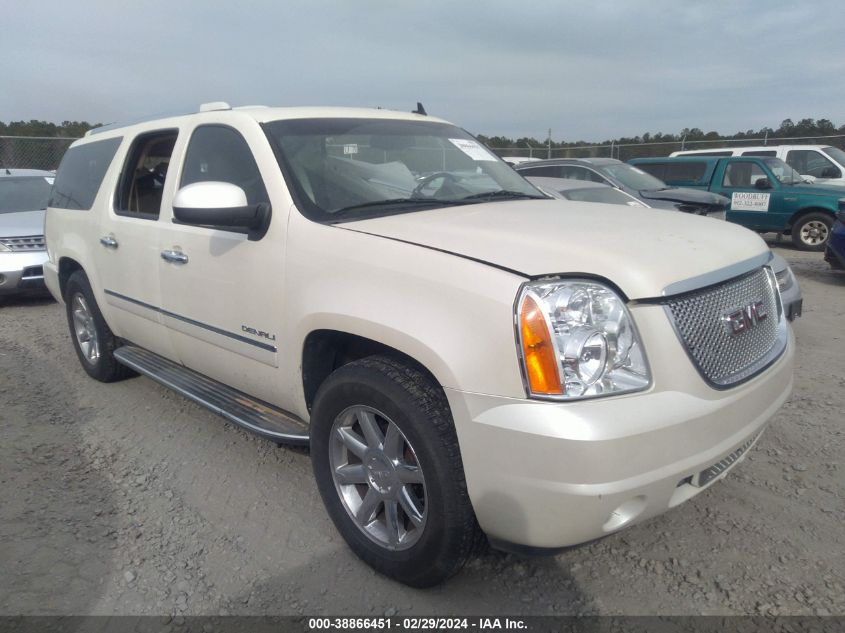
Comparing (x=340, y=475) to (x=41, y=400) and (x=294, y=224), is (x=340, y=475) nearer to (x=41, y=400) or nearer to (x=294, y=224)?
(x=294, y=224)

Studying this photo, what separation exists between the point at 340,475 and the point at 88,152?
3654 mm

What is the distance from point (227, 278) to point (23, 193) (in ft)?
26.2

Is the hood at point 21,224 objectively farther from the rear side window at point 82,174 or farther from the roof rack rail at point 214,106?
the roof rack rail at point 214,106

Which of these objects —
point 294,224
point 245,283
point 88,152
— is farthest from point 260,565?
point 88,152

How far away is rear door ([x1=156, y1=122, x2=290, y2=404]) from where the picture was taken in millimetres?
3002

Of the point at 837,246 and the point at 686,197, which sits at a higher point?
the point at 686,197

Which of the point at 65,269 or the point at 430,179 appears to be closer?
the point at 430,179

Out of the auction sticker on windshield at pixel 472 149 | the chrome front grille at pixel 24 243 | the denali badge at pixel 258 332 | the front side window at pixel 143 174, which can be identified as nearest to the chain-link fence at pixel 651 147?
the chrome front grille at pixel 24 243

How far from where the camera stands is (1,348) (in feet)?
20.4

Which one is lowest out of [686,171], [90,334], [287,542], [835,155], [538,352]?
[287,542]

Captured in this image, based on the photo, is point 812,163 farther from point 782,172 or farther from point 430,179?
point 430,179

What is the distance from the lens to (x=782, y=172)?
11719 millimetres

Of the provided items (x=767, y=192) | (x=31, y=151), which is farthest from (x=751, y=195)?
(x=31, y=151)

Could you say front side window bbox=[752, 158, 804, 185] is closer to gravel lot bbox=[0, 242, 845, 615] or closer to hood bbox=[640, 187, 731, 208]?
hood bbox=[640, 187, 731, 208]
